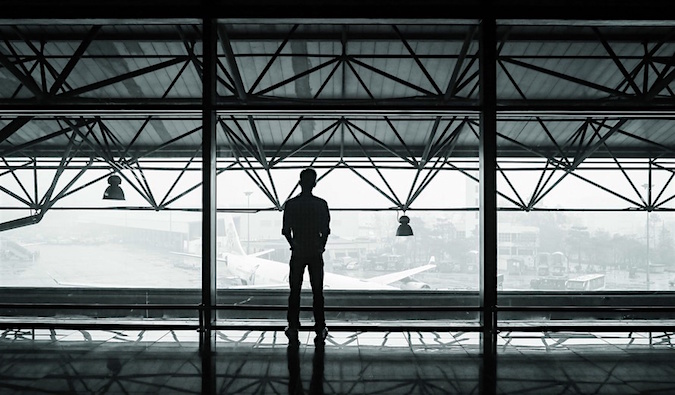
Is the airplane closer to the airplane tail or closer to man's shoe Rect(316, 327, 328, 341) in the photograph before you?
the airplane tail

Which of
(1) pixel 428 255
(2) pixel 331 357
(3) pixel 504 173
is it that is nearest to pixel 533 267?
(1) pixel 428 255

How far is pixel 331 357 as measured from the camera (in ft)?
14.5

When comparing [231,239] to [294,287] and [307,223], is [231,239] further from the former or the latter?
[307,223]

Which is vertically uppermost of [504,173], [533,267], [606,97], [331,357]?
[606,97]

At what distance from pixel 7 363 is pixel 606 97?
9.77m

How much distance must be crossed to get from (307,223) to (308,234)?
0.11 meters

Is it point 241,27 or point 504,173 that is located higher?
point 241,27

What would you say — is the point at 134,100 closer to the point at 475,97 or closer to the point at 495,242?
the point at 475,97

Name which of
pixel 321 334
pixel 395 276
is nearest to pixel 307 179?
pixel 321 334

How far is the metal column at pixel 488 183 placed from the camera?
537 cm

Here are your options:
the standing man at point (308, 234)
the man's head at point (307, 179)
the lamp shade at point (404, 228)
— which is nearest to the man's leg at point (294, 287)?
the standing man at point (308, 234)

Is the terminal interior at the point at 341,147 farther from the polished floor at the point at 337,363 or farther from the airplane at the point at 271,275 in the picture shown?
the airplane at the point at 271,275

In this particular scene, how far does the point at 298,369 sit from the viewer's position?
4.08 meters

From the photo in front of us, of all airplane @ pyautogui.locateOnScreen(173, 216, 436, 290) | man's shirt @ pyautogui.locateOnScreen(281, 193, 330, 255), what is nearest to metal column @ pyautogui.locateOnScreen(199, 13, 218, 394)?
man's shirt @ pyautogui.locateOnScreen(281, 193, 330, 255)
